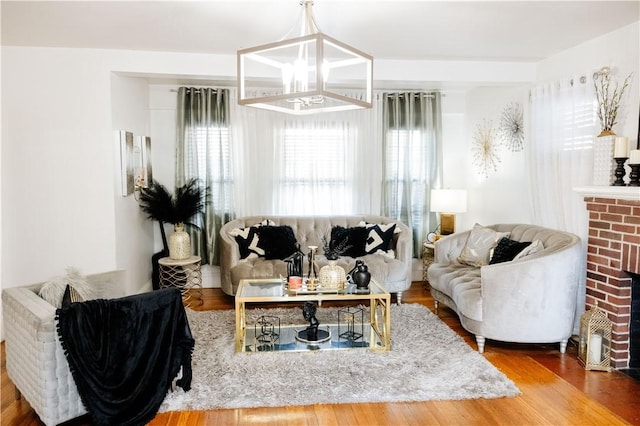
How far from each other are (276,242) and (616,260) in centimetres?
311

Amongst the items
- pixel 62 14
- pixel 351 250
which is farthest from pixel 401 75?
pixel 62 14

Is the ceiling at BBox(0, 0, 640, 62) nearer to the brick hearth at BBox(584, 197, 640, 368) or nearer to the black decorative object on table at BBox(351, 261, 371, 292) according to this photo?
the brick hearth at BBox(584, 197, 640, 368)

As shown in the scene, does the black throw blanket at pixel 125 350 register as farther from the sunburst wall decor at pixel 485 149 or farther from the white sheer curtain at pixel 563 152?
the sunburst wall decor at pixel 485 149

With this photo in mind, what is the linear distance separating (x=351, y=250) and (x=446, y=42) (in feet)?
7.72

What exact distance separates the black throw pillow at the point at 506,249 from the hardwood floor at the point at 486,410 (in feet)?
3.44

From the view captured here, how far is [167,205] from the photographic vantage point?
16.7ft

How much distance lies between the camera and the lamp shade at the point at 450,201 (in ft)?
17.7

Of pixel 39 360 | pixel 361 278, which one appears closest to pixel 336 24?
pixel 361 278

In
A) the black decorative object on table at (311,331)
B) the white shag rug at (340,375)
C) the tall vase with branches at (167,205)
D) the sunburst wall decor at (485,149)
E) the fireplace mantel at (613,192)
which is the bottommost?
the white shag rug at (340,375)

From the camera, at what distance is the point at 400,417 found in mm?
2662

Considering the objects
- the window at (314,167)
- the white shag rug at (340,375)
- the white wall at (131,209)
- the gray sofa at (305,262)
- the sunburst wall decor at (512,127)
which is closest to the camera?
the white shag rug at (340,375)

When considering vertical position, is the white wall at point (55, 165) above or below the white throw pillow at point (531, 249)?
above

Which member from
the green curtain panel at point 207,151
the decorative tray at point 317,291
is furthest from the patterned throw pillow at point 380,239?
the green curtain panel at point 207,151

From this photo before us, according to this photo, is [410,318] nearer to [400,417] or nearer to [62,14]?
[400,417]
